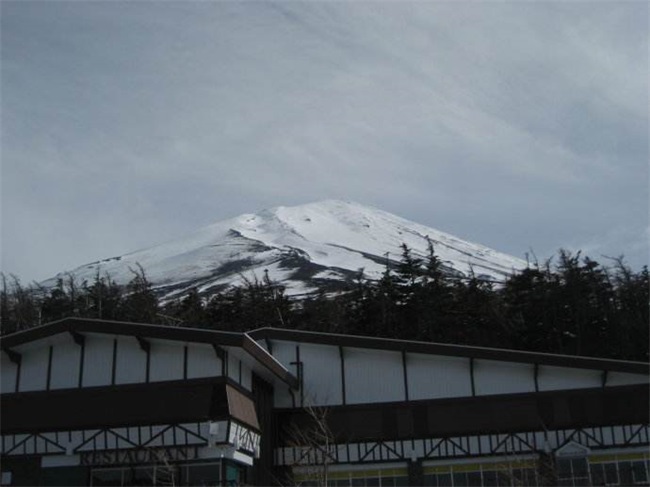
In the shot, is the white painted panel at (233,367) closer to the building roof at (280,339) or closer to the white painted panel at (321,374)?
the building roof at (280,339)

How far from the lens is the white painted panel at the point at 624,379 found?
2364 centimetres

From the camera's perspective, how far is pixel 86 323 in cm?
2272

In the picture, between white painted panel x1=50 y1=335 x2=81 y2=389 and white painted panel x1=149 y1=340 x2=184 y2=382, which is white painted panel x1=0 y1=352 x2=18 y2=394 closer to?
white painted panel x1=50 y1=335 x2=81 y2=389

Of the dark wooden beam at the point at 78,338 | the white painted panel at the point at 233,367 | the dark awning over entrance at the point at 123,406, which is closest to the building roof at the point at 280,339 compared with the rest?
the dark wooden beam at the point at 78,338

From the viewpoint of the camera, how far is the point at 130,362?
2248 centimetres

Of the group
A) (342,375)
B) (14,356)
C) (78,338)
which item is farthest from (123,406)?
(342,375)

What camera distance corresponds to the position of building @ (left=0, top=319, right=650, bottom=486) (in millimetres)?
21484

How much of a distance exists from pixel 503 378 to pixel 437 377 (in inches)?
75.5

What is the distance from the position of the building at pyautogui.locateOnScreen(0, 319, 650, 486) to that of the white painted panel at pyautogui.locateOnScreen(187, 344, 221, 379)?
3 cm

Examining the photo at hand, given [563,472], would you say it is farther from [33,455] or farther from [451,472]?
[33,455]

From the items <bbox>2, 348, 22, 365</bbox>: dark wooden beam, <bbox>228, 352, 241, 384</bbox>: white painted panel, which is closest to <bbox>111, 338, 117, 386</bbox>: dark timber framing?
<bbox>2, 348, 22, 365</bbox>: dark wooden beam

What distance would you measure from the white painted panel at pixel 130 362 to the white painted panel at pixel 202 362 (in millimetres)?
1311

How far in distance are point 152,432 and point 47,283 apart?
9650 cm

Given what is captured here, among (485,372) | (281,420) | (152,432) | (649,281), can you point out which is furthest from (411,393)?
(649,281)
